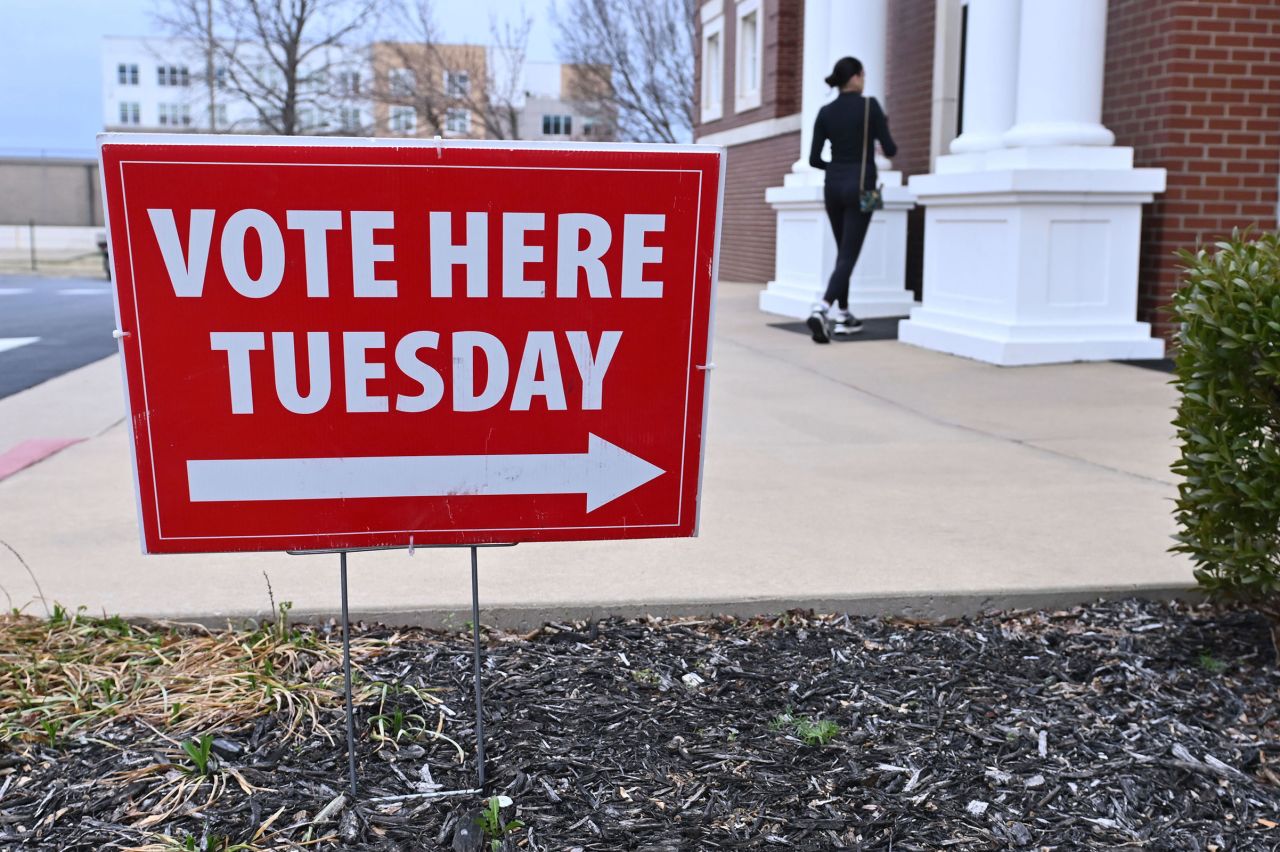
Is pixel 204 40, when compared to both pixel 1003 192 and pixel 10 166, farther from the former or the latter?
pixel 1003 192

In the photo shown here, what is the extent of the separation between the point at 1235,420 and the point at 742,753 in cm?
148

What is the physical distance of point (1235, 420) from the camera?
3.08 metres

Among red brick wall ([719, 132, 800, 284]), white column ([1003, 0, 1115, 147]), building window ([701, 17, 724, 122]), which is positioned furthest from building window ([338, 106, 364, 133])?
white column ([1003, 0, 1115, 147])

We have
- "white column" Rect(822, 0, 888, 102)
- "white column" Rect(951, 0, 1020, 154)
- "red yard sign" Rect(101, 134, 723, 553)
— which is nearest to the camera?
"red yard sign" Rect(101, 134, 723, 553)

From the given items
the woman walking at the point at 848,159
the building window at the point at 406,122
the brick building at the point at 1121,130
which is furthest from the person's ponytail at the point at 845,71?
the building window at the point at 406,122

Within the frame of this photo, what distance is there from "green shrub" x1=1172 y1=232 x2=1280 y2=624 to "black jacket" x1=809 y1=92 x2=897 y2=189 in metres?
7.22

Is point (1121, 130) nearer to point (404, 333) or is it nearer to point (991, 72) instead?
point (991, 72)

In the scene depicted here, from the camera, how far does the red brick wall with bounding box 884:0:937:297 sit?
13.0 meters

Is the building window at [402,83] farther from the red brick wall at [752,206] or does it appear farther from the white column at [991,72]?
the white column at [991,72]

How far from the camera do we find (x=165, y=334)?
7.39 feet

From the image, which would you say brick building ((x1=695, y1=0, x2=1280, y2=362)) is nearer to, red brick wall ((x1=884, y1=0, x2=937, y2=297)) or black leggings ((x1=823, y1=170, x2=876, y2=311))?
black leggings ((x1=823, y1=170, x2=876, y2=311))

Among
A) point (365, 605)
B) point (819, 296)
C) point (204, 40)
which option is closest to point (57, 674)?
point (365, 605)

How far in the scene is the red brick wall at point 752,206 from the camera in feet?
62.2

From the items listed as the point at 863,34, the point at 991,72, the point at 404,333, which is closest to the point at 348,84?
the point at 863,34
